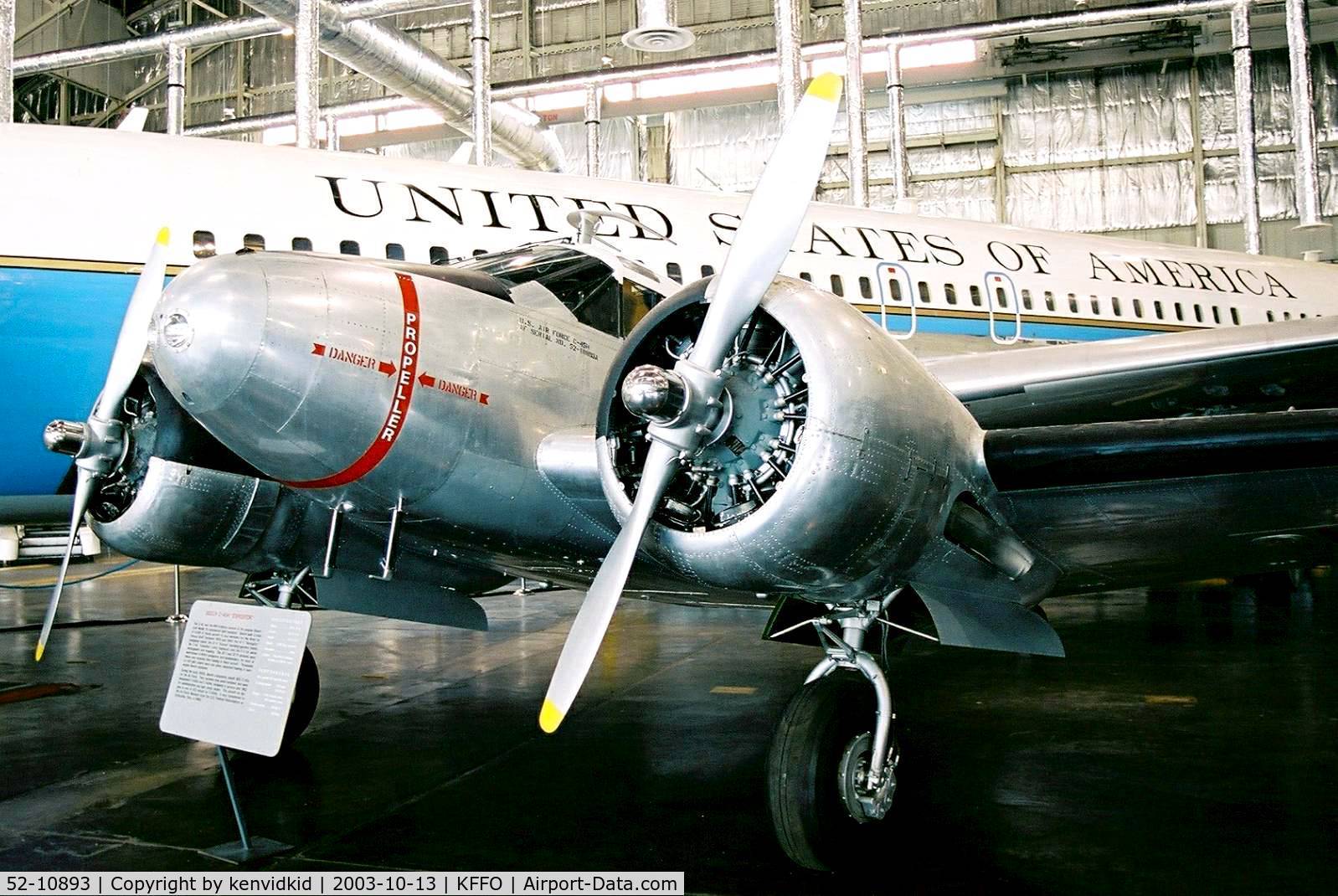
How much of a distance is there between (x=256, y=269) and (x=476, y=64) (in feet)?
41.0

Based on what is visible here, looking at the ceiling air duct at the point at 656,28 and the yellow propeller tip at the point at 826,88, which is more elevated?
the ceiling air duct at the point at 656,28

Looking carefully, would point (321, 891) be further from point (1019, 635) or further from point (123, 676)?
point (123, 676)

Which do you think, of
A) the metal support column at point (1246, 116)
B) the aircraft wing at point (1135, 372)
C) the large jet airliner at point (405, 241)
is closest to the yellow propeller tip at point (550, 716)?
the aircraft wing at point (1135, 372)

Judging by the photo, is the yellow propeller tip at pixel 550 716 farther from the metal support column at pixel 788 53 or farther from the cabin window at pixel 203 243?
the metal support column at pixel 788 53

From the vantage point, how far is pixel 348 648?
10.2 meters

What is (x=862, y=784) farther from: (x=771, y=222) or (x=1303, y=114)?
(x=1303, y=114)

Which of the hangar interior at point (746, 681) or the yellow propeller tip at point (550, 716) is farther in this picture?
the hangar interior at point (746, 681)

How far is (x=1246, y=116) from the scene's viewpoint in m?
16.1

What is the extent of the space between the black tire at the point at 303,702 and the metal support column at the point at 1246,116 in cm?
1539

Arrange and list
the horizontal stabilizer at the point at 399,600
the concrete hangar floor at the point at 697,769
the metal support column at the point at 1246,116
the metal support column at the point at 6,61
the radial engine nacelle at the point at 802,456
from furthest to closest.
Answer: the metal support column at the point at 1246,116, the metal support column at the point at 6,61, the horizontal stabilizer at the point at 399,600, the concrete hangar floor at the point at 697,769, the radial engine nacelle at the point at 802,456

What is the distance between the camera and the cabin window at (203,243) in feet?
29.6

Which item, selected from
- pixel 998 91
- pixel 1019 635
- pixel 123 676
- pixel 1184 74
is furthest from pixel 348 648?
pixel 1184 74

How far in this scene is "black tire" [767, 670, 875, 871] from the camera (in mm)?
4254

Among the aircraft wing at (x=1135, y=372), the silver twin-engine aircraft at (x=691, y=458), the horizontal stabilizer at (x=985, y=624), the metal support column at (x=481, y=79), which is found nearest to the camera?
the silver twin-engine aircraft at (x=691, y=458)
